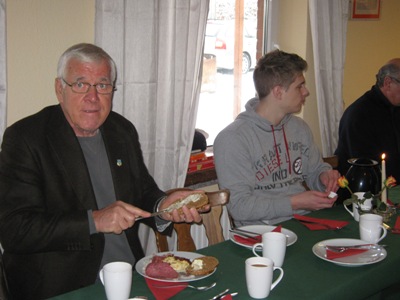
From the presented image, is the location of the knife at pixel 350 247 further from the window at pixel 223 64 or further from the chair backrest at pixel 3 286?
the window at pixel 223 64

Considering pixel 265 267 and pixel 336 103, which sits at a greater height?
pixel 336 103

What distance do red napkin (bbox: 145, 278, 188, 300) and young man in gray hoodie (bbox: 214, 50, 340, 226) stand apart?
0.86m

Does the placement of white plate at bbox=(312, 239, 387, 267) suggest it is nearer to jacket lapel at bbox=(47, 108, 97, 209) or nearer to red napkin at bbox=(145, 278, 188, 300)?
red napkin at bbox=(145, 278, 188, 300)

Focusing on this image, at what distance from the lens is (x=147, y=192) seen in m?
2.25

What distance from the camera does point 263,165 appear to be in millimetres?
2572

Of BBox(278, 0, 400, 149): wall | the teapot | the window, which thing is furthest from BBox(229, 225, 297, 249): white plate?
BBox(278, 0, 400, 149): wall

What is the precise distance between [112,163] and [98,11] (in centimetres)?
71

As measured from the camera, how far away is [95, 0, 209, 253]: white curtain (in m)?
2.46

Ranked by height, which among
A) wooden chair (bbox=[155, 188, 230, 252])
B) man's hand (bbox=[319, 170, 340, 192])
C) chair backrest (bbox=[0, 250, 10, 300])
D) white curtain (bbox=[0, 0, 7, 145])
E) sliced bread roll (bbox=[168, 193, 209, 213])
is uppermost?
white curtain (bbox=[0, 0, 7, 145])

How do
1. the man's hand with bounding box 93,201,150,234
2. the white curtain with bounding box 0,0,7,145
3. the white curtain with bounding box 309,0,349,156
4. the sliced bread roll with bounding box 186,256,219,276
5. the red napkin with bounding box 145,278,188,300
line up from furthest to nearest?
the white curtain with bounding box 309,0,349,156 < the white curtain with bounding box 0,0,7,145 < the man's hand with bounding box 93,201,150,234 < the sliced bread roll with bounding box 186,256,219,276 < the red napkin with bounding box 145,278,188,300

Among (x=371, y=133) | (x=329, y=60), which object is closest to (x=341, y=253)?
(x=371, y=133)

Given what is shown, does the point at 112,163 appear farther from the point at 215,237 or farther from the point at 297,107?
the point at 297,107

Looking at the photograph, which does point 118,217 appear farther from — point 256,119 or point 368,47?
point 368,47

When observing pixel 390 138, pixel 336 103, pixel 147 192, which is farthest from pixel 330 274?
pixel 336 103
